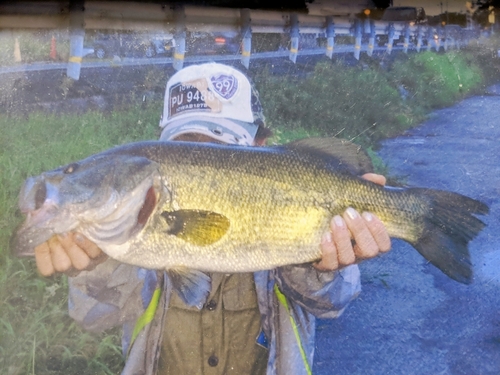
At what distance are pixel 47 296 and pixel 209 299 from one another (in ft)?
1.71

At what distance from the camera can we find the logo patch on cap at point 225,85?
1.27m

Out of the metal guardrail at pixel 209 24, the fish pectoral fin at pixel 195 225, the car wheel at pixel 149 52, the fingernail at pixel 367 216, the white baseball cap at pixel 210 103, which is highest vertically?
the metal guardrail at pixel 209 24

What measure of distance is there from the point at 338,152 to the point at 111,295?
2.69ft

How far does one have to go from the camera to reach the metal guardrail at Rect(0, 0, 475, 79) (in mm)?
1176

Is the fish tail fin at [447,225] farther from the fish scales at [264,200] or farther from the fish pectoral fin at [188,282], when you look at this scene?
the fish pectoral fin at [188,282]

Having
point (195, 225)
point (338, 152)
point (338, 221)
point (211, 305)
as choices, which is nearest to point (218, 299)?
point (211, 305)

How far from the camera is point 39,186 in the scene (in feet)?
3.23

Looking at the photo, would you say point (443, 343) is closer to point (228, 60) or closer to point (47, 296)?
point (228, 60)

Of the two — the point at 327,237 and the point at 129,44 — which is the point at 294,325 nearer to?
the point at 327,237

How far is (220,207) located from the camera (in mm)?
1066

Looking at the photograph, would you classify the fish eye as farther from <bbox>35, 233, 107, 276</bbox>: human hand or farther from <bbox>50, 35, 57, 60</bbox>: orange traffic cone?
<bbox>50, 35, 57, 60</bbox>: orange traffic cone

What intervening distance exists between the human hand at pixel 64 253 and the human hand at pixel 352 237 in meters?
0.63

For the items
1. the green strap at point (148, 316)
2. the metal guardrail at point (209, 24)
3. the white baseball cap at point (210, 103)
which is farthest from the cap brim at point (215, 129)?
the green strap at point (148, 316)

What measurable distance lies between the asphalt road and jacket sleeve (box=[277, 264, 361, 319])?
111 millimetres
